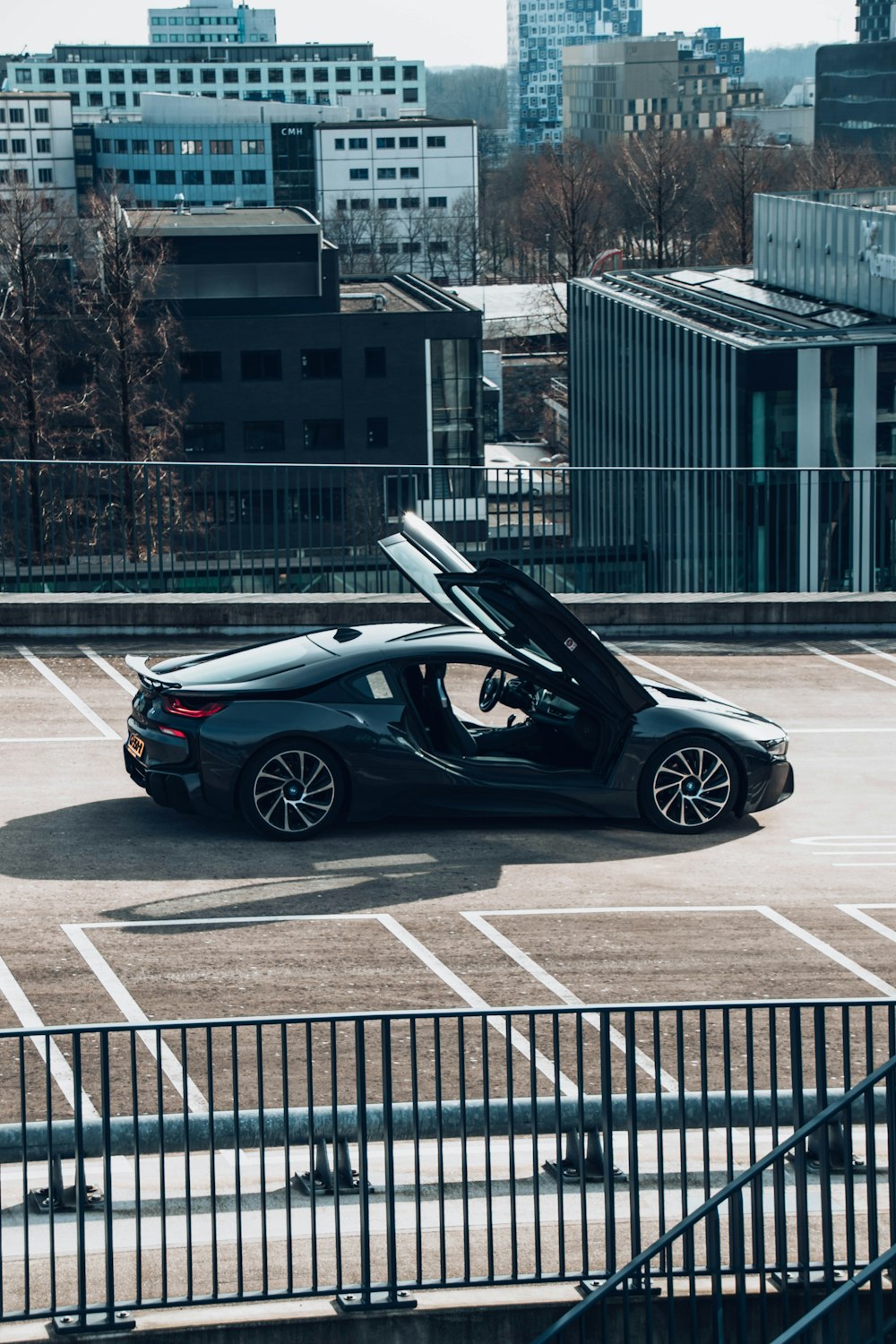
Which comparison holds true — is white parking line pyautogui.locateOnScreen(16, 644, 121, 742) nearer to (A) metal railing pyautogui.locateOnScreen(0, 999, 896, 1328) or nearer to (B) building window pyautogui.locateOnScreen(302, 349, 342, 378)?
(A) metal railing pyautogui.locateOnScreen(0, 999, 896, 1328)

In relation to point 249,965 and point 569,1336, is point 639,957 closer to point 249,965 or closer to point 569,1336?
point 249,965

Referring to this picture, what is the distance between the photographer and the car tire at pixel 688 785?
39.5 feet

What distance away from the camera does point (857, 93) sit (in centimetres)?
19000

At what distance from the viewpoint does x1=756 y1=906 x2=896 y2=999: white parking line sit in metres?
9.64

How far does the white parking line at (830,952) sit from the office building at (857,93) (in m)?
184

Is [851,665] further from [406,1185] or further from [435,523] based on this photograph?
[406,1185]

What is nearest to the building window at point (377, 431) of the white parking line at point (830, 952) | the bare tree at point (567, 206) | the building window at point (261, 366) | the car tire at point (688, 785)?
the building window at point (261, 366)

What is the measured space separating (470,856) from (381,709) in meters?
1.03

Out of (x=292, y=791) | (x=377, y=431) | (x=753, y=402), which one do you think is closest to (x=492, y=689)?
(x=292, y=791)

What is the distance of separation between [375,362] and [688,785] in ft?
233

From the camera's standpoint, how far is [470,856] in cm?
1174

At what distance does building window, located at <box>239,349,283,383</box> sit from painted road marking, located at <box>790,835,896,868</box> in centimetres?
7163

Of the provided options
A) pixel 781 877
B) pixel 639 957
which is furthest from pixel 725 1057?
pixel 781 877

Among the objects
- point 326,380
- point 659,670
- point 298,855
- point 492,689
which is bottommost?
point 326,380
